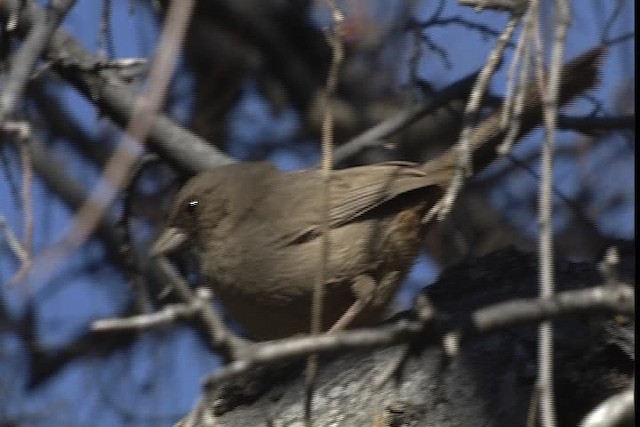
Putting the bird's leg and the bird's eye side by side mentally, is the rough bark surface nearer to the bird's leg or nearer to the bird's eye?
the bird's leg

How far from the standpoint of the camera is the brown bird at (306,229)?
3.87 meters

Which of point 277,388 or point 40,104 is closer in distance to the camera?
point 277,388

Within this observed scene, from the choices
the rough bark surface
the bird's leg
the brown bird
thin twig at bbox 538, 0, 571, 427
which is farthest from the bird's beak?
thin twig at bbox 538, 0, 571, 427

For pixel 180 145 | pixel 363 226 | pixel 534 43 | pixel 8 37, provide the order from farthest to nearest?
pixel 180 145, pixel 363 226, pixel 8 37, pixel 534 43

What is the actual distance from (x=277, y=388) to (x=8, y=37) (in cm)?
131

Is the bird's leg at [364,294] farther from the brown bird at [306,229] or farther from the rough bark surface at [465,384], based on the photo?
the rough bark surface at [465,384]

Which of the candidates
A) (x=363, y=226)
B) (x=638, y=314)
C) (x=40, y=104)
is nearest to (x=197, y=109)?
(x=40, y=104)

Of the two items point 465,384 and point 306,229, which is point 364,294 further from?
point 465,384

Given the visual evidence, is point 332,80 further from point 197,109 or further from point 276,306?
point 197,109

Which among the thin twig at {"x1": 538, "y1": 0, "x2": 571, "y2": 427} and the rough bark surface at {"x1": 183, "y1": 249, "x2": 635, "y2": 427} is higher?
the thin twig at {"x1": 538, "y1": 0, "x2": 571, "y2": 427}

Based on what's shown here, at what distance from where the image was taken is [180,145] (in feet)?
15.6

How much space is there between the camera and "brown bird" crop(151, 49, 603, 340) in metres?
3.87

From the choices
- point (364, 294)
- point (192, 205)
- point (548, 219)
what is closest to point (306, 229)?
point (364, 294)

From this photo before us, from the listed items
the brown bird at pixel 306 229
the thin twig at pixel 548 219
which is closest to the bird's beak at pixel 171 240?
the brown bird at pixel 306 229
